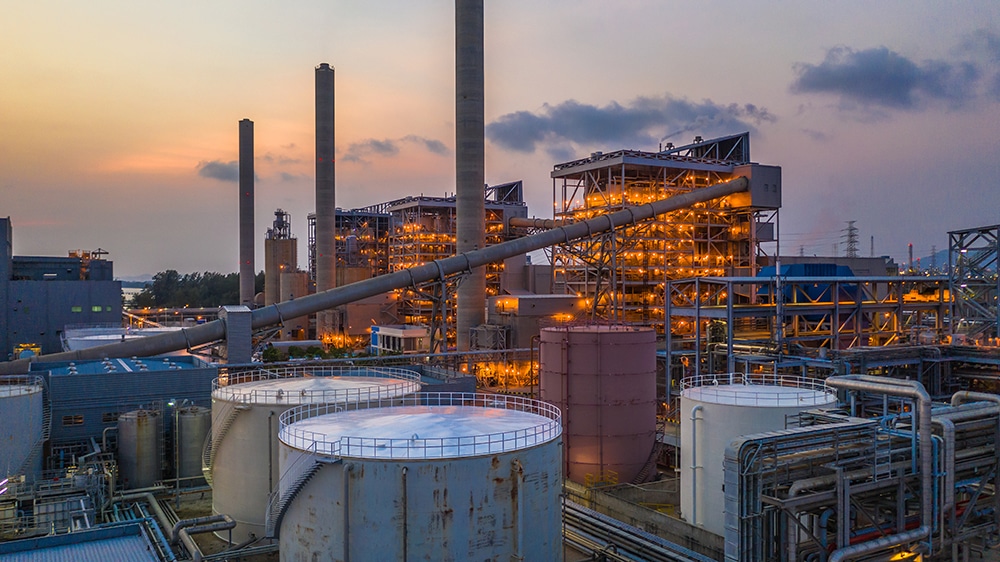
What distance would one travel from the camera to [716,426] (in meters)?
22.1

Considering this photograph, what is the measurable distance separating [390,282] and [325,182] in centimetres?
3223

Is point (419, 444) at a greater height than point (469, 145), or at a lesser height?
lesser

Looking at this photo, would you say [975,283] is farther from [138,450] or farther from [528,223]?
[528,223]

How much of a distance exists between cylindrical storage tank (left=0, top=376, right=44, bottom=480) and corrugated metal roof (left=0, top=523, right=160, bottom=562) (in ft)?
27.6

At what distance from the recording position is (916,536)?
14898mm

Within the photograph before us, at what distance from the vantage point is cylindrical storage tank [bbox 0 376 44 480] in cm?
2409

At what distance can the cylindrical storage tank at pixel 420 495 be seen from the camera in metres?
14.2

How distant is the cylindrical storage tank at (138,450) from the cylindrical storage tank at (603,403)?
630 inches

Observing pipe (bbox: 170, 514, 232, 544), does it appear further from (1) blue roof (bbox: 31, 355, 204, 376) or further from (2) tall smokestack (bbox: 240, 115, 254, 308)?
(2) tall smokestack (bbox: 240, 115, 254, 308)

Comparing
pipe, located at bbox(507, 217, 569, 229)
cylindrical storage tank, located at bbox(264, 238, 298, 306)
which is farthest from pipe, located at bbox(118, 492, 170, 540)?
cylindrical storage tank, located at bbox(264, 238, 298, 306)

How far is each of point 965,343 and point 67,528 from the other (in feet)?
118

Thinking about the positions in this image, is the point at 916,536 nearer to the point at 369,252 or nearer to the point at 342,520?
the point at 342,520

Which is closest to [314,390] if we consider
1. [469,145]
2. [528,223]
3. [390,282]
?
[390,282]

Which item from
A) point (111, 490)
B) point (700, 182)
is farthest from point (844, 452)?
point (700, 182)
